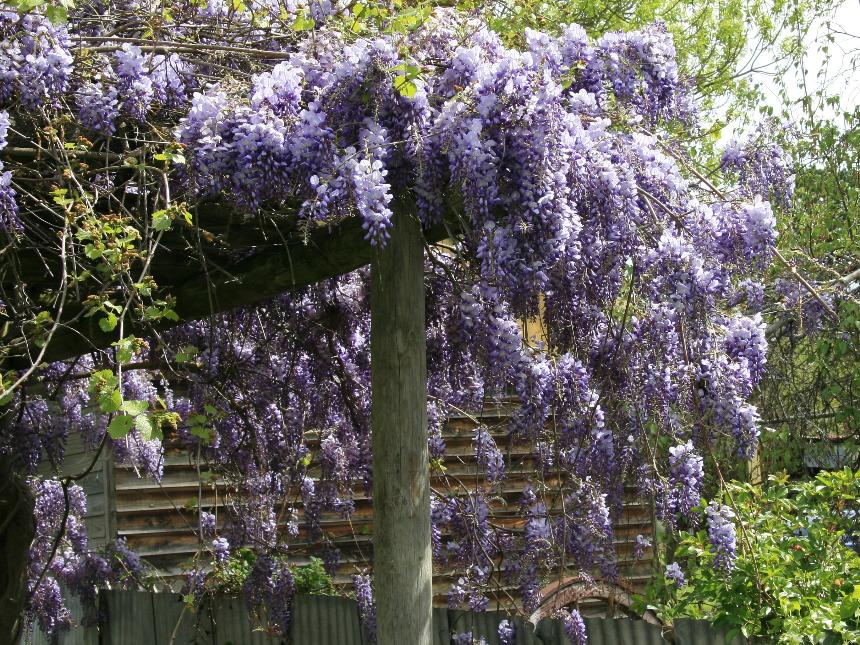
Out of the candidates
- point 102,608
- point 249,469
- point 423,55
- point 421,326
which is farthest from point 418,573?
point 102,608

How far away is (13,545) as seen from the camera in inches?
199

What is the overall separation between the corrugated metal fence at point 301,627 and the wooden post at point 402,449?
1.20m

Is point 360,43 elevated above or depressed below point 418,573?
above

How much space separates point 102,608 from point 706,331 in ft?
16.1

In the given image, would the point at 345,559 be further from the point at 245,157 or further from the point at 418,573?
the point at 245,157

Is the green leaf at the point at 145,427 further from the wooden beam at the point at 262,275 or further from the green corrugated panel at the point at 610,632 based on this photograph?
the green corrugated panel at the point at 610,632

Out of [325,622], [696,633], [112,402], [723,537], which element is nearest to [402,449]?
[112,402]

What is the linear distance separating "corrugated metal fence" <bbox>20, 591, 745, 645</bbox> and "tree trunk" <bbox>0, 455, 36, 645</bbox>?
899mm

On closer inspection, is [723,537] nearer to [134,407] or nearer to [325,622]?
[134,407]

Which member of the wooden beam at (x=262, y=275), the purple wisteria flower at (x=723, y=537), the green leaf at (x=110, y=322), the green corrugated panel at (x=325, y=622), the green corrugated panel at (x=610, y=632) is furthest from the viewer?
the green corrugated panel at (x=325, y=622)

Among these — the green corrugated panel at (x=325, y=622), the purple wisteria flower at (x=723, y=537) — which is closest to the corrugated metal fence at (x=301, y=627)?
the green corrugated panel at (x=325, y=622)

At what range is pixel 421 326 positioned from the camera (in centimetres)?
335

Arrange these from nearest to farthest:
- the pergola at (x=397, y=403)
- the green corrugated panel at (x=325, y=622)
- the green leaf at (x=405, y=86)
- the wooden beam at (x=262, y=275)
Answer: the green leaf at (x=405, y=86), the pergola at (x=397, y=403), the wooden beam at (x=262, y=275), the green corrugated panel at (x=325, y=622)

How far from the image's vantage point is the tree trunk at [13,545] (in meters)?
4.97
